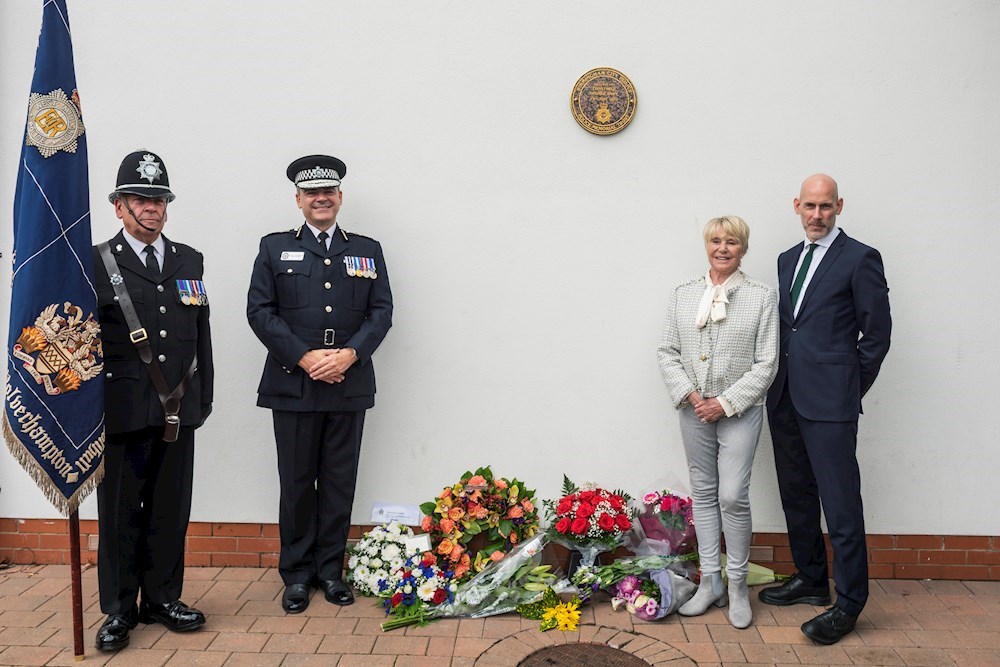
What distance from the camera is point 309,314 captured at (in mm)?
3820

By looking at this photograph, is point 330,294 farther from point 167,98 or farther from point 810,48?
point 810,48

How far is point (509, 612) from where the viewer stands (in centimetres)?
379

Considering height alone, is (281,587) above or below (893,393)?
below

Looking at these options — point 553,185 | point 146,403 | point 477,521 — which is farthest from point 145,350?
point 553,185

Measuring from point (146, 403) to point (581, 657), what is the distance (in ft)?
6.97

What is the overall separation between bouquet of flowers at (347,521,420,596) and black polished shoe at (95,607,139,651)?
3.40 feet

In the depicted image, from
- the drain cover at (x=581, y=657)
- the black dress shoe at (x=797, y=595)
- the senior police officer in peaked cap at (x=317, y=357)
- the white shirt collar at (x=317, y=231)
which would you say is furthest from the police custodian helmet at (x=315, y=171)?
the black dress shoe at (x=797, y=595)

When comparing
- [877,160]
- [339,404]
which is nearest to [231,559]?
[339,404]

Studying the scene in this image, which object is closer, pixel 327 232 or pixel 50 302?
pixel 50 302

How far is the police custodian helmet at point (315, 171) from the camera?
12.5 feet

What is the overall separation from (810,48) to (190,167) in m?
3.22

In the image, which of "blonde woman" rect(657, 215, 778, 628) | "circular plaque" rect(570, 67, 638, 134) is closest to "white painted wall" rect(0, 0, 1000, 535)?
"circular plaque" rect(570, 67, 638, 134)

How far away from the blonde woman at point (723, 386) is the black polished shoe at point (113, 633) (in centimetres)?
246

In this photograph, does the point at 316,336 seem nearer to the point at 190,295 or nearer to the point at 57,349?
the point at 190,295
